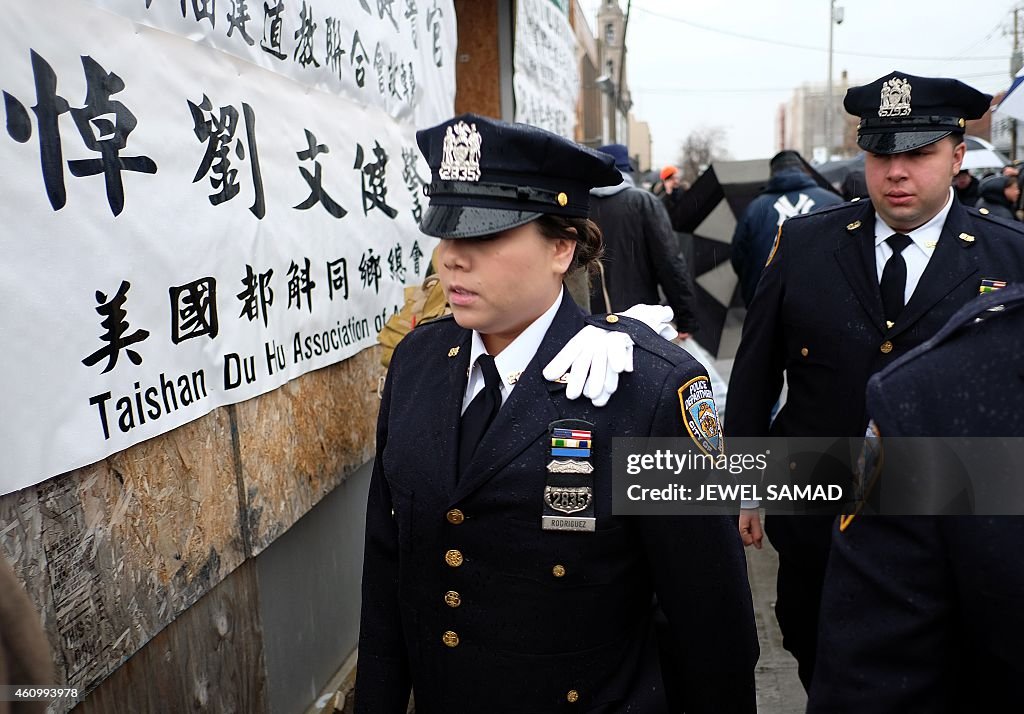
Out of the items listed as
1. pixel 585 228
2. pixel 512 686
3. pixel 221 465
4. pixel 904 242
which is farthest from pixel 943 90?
pixel 221 465

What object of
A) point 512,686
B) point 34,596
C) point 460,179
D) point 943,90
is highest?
point 943,90

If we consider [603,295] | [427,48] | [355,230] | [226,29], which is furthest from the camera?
[603,295]

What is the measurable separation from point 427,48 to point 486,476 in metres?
3.41

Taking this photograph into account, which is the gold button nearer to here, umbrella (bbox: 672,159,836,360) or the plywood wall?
the plywood wall

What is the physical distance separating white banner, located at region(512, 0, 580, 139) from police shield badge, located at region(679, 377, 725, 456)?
14.4 feet

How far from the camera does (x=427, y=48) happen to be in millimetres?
4656

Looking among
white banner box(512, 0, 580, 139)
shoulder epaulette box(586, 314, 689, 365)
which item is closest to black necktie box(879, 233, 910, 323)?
shoulder epaulette box(586, 314, 689, 365)

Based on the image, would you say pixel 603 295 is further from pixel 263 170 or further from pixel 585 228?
pixel 585 228

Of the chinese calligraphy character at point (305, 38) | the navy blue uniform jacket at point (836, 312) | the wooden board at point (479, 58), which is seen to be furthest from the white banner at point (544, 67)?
the navy blue uniform jacket at point (836, 312)

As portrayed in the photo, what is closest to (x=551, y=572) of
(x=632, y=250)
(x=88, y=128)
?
(x=88, y=128)

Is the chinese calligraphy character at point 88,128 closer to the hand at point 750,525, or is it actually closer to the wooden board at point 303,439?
the wooden board at point 303,439

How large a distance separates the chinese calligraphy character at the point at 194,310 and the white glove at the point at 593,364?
40.2 inches

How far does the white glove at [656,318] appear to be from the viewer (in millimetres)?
2049

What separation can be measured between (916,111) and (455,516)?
6.52 feet
